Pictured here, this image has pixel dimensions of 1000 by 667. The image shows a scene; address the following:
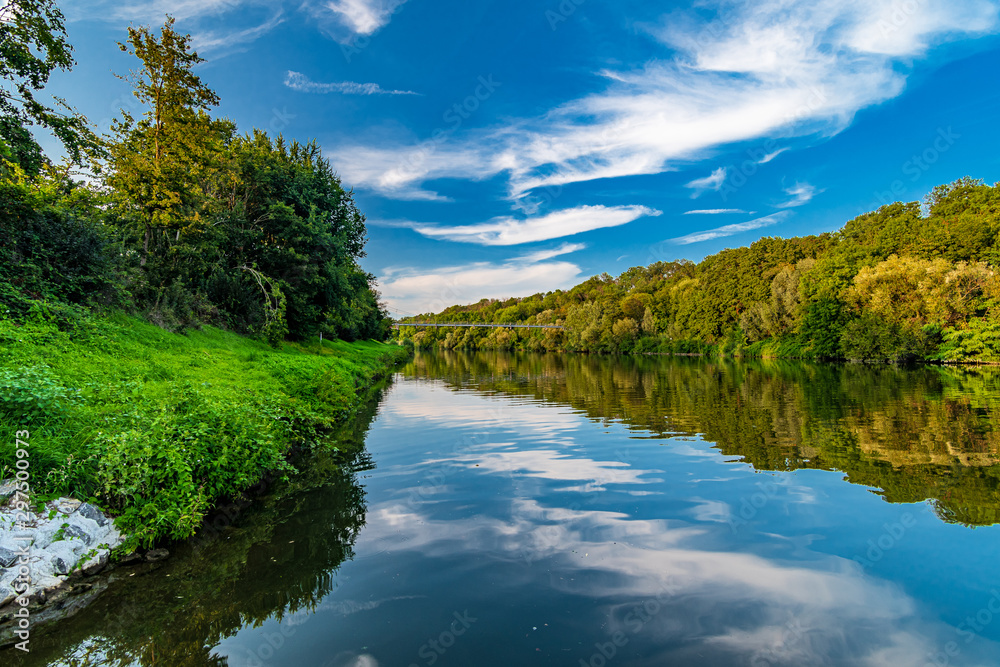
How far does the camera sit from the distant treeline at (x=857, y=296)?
43844 mm

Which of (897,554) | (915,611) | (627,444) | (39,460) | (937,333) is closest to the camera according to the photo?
(915,611)

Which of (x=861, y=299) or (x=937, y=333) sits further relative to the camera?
(x=861, y=299)

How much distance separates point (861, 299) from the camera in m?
53.6

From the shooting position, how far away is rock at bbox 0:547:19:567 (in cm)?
493

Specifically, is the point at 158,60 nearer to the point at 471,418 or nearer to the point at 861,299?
the point at 471,418

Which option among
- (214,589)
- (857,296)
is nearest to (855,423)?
(214,589)

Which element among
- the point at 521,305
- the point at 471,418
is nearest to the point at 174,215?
the point at 471,418

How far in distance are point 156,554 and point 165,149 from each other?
26262mm

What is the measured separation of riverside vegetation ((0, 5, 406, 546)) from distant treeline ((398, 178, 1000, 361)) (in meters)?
51.9

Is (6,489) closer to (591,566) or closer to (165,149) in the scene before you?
(591,566)

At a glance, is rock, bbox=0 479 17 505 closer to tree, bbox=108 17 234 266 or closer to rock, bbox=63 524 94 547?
rock, bbox=63 524 94 547

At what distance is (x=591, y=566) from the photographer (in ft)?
21.1

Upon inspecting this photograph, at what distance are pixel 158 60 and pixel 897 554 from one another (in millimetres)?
34937

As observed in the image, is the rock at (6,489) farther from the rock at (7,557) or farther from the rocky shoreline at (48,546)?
the rock at (7,557)
